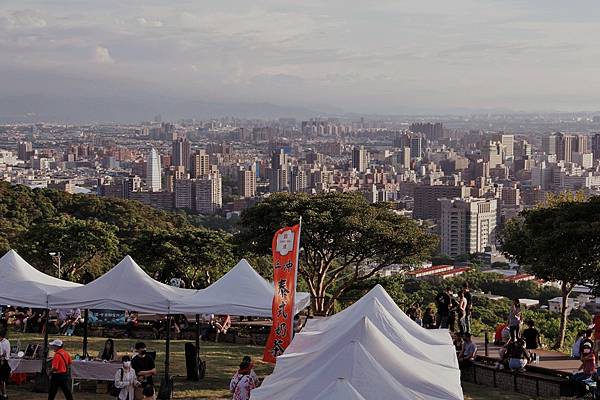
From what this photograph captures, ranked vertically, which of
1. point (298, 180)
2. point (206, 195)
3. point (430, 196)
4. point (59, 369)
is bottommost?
point (430, 196)

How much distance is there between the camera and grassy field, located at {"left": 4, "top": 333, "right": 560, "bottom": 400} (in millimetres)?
11258

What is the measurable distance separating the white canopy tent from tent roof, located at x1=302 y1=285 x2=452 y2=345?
116 cm

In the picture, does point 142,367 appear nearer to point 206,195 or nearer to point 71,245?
point 71,245

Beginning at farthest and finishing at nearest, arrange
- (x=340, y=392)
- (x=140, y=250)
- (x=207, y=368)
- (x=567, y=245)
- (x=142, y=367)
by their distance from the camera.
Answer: (x=140, y=250) < (x=567, y=245) < (x=207, y=368) < (x=142, y=367) < (x=340, y=392)

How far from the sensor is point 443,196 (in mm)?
137375

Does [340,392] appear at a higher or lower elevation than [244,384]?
higher

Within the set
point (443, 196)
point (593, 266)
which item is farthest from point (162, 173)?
point (593, 266)

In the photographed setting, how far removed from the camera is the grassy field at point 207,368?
11258 mm

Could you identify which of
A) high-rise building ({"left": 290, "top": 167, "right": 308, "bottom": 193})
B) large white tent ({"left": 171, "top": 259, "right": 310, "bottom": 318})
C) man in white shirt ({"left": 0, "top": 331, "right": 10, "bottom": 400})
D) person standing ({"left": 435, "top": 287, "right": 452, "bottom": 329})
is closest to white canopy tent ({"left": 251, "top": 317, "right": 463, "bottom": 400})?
large white tent ({"left": 171, "top": 259, "right": 310, "bottom": 318})

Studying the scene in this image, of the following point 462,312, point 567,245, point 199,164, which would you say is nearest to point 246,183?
point 199,164

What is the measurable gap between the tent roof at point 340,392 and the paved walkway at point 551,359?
527cm

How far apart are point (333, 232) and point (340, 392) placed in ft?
41.5

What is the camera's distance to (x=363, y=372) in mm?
7781

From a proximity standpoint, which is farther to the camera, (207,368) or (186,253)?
(186,253)
